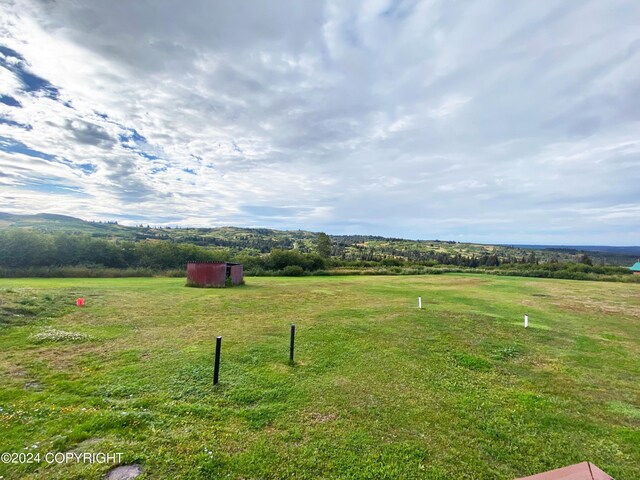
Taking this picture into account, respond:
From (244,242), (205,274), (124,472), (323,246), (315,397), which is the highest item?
(244,242)

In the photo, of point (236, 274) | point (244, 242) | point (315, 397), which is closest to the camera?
point (315, 397)

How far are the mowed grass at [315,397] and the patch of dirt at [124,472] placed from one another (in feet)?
0.40

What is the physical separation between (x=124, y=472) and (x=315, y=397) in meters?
3.67

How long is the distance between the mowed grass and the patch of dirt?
121 mm

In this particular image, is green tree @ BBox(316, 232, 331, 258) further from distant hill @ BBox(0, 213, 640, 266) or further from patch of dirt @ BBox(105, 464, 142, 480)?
patch of dirt @ BBox(105, 464, 142, 480)

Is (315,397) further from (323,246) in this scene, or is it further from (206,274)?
(323,246)

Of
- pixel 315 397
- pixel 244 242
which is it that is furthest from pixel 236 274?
pixel 244 242

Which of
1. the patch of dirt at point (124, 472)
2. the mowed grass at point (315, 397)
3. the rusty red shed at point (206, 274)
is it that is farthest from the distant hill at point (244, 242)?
the patch of dirt at point (124, 472)

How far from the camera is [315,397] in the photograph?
22.1ft

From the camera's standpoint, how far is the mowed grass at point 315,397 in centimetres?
465

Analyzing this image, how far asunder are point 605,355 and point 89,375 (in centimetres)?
1590

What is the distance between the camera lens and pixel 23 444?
4543mm

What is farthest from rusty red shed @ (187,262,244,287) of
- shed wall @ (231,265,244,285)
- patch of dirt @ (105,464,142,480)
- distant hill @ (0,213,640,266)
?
distant hill @ (0,213,640,266)

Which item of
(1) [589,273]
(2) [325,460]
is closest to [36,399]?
(2) [325,460]
